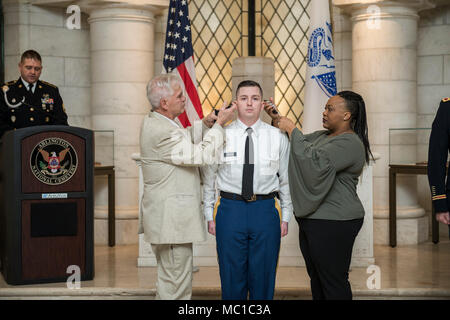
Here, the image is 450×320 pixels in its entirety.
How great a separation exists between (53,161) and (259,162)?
1.79m

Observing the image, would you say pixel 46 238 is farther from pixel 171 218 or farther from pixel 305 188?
pixel 305 188

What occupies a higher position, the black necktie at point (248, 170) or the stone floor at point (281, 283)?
the black necktie at point (248, 170)

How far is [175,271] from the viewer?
354 centimetres

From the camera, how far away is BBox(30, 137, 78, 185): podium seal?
177 inches

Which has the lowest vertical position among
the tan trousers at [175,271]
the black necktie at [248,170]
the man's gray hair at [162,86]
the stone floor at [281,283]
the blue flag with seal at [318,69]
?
the stone floor at [281,283]

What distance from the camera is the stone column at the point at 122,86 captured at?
6316 mm

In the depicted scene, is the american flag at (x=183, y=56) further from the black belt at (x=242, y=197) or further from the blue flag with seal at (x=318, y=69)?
the black belt at (x=242, y=197)

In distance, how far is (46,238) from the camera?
4.52 m

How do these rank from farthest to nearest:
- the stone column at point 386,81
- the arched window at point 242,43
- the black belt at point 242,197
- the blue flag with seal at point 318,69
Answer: the arched window at point 242,43 < the stone column at point 386,81 < the blue flag with seal at point 318,69 < the black belt at point 242,197

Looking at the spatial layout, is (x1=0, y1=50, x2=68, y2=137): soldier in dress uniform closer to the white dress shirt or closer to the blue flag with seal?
the white dress shirt

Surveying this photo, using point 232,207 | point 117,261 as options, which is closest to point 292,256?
point 117,261

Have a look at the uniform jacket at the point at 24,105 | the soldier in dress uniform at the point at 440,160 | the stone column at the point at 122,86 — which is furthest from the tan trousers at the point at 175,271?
the stone column at the point at 122,86

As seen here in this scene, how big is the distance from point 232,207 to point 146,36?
3453mm

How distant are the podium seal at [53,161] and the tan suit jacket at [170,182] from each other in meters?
1.26
